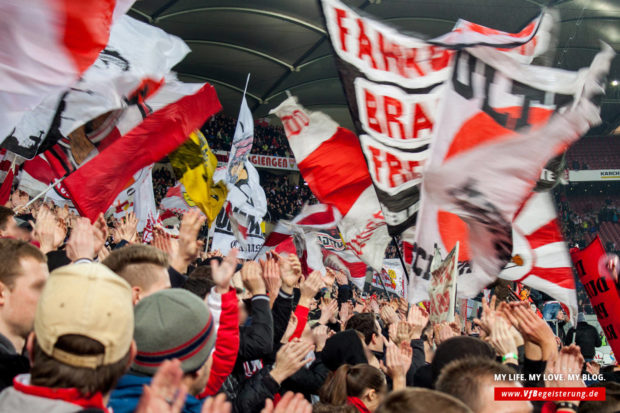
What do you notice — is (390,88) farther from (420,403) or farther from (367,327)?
(420,403)

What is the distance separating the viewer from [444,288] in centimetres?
472

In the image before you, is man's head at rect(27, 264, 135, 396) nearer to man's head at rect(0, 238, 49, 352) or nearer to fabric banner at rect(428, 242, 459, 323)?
man's head at rect(0, 238, 49, 352)

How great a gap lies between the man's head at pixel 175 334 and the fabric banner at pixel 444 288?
8.55ft

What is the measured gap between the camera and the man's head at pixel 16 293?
108 inches

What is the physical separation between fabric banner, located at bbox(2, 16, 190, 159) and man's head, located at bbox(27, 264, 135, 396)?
478 cm

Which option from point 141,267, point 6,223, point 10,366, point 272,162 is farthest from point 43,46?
point 272,162

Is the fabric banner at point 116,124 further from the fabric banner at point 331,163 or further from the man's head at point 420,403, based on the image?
the man's head at point 420,403

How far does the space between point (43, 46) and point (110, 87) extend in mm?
1800

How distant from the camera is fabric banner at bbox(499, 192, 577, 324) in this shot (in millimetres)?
5953

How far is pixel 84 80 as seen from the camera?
6133 mm

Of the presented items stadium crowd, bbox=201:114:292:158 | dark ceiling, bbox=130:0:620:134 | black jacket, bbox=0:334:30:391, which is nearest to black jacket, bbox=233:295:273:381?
black jacket, bbox=0:334:30:391

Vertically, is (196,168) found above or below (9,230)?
below

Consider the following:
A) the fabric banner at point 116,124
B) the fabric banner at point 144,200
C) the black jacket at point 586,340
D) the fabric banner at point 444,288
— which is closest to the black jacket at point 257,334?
the fabric banner at point 444,288

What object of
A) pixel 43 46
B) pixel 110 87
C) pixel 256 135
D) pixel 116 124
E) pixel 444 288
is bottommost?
pixel 256 135
